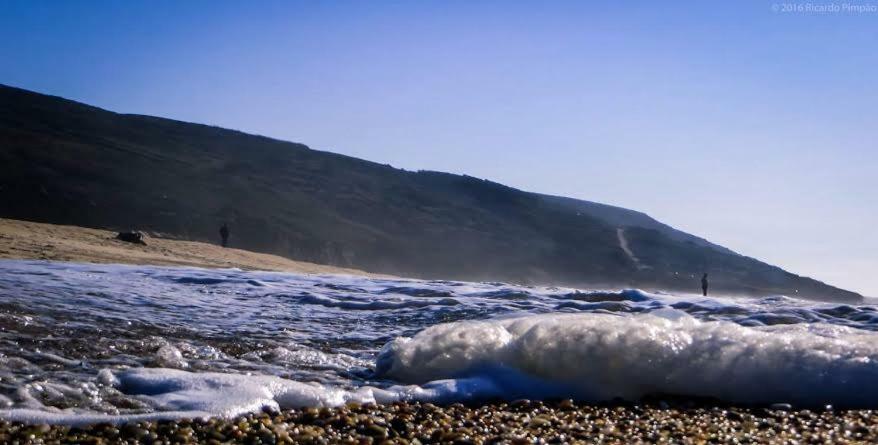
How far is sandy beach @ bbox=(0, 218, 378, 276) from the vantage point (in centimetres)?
1210

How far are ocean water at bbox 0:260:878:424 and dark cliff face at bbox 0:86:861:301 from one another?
19.6 m

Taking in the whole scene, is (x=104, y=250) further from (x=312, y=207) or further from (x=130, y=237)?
(x=312, y=207)

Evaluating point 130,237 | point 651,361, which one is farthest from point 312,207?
point 651,361

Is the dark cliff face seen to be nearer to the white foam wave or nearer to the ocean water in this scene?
the ocean water

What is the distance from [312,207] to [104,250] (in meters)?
19.6

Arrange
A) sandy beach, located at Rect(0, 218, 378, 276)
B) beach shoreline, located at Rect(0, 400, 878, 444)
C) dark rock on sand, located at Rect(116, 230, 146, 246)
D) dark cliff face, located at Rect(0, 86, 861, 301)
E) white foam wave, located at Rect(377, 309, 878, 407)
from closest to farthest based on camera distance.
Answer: beach shoreline, located at Rect(0, 400, 878, 444) < white foam wave, located at Rect(377, 309, 878, 407) < sandy beach, located at Rect(0, 218, 378, 276) < dark rock on sand, located at Rect(116, 230, 146, 246) < dark cliff face, located at Rect(0, 86, 861, 301)

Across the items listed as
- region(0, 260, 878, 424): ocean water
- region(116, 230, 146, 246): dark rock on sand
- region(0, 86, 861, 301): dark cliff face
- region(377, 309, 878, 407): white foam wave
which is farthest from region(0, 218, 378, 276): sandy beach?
region(377, 309, 878, 407): white foam wave

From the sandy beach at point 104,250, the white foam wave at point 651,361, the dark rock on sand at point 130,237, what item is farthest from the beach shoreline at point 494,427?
the dark rock on sand at point 130,237

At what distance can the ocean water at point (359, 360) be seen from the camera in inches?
137

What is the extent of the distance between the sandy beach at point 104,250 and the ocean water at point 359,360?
246 inches

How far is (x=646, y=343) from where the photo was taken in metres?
4.48

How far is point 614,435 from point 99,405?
207 centimetres

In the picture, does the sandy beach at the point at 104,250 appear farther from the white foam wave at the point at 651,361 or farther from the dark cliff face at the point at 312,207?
the white foam wave at the point at 651,361

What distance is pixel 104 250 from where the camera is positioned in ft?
47.1
